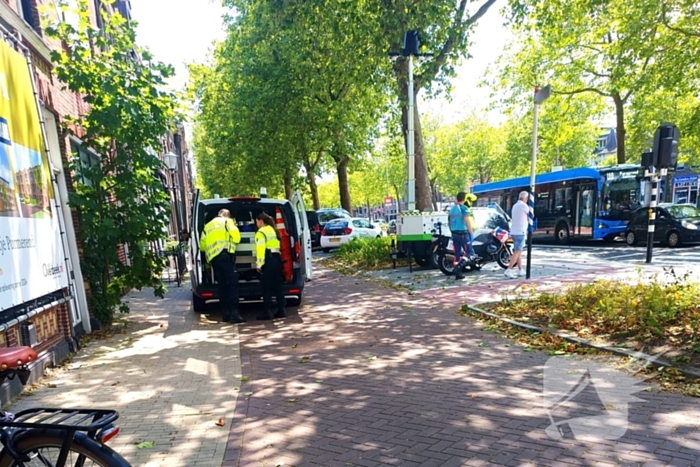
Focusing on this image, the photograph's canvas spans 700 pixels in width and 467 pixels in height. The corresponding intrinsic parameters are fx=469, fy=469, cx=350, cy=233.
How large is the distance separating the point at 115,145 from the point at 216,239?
2.08m

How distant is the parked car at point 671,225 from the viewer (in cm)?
1504

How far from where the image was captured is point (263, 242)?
7.50 m

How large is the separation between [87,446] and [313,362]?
3354mm

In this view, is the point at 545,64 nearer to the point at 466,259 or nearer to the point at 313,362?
the point at 466,259

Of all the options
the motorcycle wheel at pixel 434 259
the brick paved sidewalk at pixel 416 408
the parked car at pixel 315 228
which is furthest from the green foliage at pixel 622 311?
the parked car at pixel 315 228

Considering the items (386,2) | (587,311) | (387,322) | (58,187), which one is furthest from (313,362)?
(386,2)

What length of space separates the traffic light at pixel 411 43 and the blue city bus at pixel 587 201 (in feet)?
34.3

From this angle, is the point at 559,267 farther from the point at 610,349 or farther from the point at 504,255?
the point at 610,349

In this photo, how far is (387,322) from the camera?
7.12 m

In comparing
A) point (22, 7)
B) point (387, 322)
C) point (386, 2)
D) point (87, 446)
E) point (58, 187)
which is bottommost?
point (387, 322)

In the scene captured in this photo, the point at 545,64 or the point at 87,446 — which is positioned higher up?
the point at 545,64

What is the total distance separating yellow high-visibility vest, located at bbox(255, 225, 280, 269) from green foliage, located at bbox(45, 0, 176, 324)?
1565mm

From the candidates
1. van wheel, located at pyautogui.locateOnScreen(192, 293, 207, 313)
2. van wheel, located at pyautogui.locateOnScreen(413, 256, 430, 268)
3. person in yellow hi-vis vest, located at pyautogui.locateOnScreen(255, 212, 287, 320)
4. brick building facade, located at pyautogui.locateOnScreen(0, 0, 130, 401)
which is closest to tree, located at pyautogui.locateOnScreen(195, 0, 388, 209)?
van wheel, located at pyautogui.locateOnScreen(413, 256, 430, 268)

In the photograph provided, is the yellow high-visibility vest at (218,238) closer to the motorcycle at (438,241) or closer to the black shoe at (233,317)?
the black shoe at (233,317)
